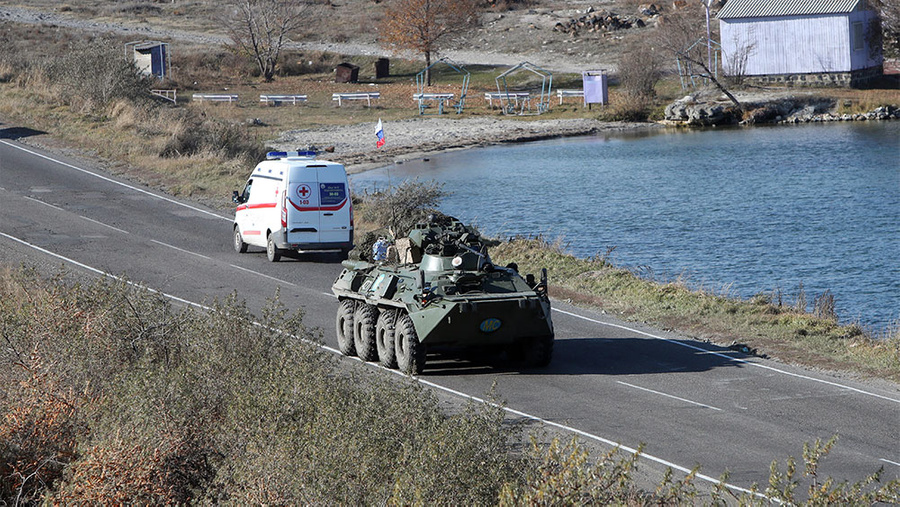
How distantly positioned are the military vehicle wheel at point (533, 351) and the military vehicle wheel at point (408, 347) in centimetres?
179

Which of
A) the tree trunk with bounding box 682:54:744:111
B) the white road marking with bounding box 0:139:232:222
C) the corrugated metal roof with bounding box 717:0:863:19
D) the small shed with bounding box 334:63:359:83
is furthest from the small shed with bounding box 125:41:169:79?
the corrugated metal roof with bounding box 717:0:863:19

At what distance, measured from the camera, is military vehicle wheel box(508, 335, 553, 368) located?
17609mm

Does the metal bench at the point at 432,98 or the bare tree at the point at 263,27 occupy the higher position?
the bare tree at the point at 263,27

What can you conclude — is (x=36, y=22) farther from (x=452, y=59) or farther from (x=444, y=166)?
(x=444, y=166)

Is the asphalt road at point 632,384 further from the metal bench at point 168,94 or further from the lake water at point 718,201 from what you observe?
the metal bench at point 168,94

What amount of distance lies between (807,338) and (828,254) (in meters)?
13.2

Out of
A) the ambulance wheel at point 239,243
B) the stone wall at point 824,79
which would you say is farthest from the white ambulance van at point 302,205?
the stone wall at point 824,79

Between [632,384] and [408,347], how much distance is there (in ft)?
12.1

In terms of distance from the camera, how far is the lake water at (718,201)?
1171 inches

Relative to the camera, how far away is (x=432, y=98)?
238ft

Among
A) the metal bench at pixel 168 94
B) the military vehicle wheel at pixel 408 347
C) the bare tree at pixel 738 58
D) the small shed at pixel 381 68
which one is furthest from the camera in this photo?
the small shed at pixel 381 68

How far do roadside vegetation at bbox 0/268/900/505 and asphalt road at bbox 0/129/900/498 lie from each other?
1195 millimetres

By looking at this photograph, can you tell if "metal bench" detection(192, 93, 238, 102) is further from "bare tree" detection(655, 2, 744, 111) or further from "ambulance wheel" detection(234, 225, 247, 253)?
A: "ambulance wheel" detection(234, 225, 247, 253)

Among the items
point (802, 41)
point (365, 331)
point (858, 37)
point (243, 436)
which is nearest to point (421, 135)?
point (802, 41)
